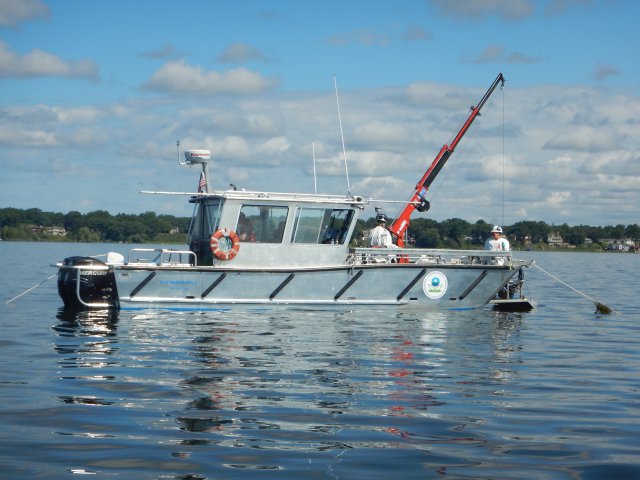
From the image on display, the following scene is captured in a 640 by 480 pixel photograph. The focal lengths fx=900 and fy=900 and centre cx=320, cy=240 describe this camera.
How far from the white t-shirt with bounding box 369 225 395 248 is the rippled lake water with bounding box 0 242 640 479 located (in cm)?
337

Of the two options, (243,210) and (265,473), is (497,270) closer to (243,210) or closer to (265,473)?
(243,210)

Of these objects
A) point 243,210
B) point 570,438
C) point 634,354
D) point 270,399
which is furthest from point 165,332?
point 570,438

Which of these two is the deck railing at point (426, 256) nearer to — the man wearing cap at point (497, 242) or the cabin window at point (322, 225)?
the man wearing cap at point (497, 242)

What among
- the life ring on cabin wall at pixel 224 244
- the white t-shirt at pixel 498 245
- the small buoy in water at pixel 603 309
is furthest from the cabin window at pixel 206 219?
the small buoy in water at pixel 603 309

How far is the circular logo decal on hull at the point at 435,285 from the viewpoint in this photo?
2064cm

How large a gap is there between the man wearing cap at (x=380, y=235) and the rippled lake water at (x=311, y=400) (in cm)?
338

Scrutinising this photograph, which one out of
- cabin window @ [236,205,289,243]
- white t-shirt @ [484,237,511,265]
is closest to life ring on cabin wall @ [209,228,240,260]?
cabin window @ [236,205,289,243]

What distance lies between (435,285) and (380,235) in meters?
1.86

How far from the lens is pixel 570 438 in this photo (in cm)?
854

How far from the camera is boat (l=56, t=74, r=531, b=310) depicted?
19172 mm

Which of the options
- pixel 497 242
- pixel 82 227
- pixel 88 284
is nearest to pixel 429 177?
pixel 497 242

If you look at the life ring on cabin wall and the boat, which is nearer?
the boat

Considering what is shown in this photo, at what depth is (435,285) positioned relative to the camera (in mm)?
20734

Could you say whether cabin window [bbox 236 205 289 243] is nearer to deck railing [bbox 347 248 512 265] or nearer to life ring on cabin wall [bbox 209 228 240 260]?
life ring on cabin wall [bbox 209 228 240 260]
